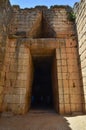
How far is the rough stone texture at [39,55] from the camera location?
6.28m

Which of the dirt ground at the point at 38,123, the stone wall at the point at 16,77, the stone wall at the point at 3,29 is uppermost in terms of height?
the stone wall at the point at 3,29

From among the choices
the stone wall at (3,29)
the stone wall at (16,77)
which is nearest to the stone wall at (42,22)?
the stone wall at (3,29)

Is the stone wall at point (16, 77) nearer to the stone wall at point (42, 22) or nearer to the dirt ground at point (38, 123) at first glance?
the dirt ground at point (38, 123)

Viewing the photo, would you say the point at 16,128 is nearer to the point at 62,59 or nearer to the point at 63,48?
the point at 62,59

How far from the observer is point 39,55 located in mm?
8008

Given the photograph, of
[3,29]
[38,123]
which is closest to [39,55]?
[3,29]

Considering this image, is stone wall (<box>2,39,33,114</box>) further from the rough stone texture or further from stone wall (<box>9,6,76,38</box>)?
stone wall (<box>9,6,76,38</box>)

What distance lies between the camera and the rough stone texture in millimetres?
6281

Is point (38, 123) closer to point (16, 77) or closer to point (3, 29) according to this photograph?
point (16, 77)

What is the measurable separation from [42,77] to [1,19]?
708 cm

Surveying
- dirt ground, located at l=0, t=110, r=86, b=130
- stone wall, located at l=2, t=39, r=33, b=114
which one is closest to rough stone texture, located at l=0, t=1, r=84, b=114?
stone wall, located at l=2, t=39, r=33, b=114

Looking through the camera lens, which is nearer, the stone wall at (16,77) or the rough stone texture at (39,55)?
the stone wall at (16,77)

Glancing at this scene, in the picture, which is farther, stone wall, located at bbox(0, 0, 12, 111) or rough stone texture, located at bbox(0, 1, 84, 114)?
stone wall, located at bbox(0, 0, 12, 111)

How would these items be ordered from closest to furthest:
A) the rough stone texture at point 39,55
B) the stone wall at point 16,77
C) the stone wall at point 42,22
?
1. the stone wall at point 16,77
2. the rough stone texture at point 39,55
3. the stone wall at point 42,22
